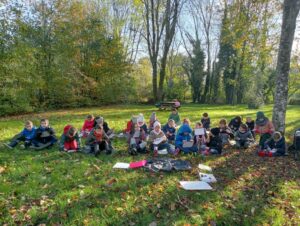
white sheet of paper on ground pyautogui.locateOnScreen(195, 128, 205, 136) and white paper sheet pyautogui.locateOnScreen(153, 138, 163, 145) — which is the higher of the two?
white sheet of paper on ground pyautogui.locateOnScreen(195, 128, 205, 136)

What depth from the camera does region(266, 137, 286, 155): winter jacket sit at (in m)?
7.31

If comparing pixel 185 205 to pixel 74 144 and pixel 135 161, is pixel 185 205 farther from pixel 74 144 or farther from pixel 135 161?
pixel 74 144

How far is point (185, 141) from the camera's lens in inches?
292

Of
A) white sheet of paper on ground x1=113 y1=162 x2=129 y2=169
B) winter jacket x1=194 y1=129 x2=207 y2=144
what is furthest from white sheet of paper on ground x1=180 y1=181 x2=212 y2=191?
winter jacket x1=194 y1=129 x2=207 y2=144

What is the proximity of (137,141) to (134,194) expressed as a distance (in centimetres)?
311

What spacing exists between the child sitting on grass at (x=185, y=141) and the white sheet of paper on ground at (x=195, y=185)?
227 cm

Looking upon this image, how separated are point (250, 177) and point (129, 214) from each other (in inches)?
127

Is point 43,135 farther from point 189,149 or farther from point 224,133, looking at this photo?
point 224,133

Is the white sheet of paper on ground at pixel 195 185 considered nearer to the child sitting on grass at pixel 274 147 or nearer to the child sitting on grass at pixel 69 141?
the child sitting on grass at pixel 274 147

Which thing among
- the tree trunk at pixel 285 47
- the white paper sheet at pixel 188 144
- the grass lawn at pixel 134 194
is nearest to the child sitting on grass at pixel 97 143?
the grass lawn at pixel 134 194

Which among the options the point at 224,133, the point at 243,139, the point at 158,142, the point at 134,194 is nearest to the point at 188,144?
the point at 158,142

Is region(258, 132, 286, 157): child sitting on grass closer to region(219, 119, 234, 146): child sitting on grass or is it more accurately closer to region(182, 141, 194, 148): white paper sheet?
region(219, 119, 234, 146): child sitting on grass

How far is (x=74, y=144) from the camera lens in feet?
23.8

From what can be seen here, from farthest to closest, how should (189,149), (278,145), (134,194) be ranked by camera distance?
(278,145)
(189,149)
(134,194)
